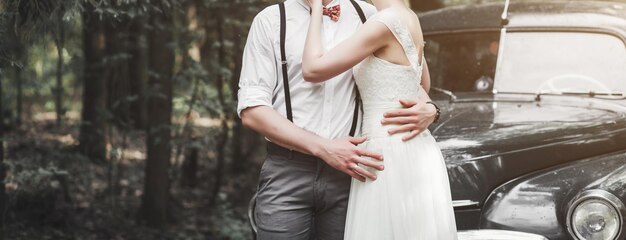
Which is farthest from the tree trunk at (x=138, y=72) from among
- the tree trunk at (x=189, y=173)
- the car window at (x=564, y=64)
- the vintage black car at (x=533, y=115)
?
the car window at (x=564, y=64)

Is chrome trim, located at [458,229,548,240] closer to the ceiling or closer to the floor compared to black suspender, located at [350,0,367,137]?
closer to the floor

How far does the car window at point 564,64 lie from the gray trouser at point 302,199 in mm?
2019

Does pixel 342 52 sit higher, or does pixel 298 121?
pixel 342 52

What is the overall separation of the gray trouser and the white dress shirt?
0.15m

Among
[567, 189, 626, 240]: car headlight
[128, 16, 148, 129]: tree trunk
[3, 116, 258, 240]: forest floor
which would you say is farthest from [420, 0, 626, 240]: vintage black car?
[128, 16, 148, 129]: tree trunk

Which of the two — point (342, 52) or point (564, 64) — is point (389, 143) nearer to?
point (342, 52)

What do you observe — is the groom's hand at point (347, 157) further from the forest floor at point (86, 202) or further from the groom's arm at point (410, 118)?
the forest floor at point (86, 202)

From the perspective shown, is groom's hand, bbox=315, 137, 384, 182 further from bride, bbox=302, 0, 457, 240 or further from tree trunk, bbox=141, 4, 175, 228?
tree trunk, bbox=141, 4, 175, 228

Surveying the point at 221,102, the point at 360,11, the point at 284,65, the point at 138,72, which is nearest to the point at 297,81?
the point at 284,65

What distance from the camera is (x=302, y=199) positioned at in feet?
9.14

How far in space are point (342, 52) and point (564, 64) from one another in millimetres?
2246

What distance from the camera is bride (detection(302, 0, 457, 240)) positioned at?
8.82 ft

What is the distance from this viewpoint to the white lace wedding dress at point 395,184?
9.00ft

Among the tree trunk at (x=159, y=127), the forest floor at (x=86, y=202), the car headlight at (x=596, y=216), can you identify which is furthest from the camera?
the tree trunk at (x=159, y=127)
